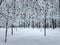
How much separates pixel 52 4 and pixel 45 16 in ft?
7.48

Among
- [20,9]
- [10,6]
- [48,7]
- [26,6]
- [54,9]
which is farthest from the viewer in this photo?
[54,9]

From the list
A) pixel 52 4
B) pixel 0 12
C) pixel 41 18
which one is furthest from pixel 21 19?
pixel 52 4

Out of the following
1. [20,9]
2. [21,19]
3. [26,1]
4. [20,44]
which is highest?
[26,1]

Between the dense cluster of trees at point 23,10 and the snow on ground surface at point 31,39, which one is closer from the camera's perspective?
the snow on ground surface at point 31,39

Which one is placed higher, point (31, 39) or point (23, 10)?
point (23, 10)

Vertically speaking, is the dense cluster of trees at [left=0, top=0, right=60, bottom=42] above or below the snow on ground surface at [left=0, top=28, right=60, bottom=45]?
above

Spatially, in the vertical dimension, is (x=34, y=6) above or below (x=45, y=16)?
above

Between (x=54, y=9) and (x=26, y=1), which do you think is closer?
(x=26, y=1)

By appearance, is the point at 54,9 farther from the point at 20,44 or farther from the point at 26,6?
the point at 20,44

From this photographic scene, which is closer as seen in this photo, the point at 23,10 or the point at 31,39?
the point at 31,39

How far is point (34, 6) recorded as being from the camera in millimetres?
14312

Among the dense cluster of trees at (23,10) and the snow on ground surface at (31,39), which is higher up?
the dense cluster of trees at (23,10)

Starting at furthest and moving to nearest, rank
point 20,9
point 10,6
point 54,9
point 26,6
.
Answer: point 54,9 < point 26,6 < point 20,9 < point 10,6

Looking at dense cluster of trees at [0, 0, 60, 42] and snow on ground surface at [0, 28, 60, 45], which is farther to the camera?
dense cluster of trees at [0, 0, 60, 42]
